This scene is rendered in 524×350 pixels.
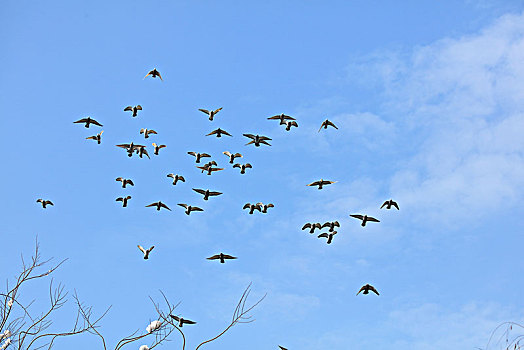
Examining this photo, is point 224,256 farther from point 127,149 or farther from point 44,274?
point 44,274

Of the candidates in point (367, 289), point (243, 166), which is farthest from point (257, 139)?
point (367, 289)

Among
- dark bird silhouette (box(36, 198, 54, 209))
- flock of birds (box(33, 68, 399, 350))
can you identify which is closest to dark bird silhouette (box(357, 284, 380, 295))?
flock of birds (box(33, 68, 399, 350))

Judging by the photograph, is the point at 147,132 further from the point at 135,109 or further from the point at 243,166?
the point at 243,166

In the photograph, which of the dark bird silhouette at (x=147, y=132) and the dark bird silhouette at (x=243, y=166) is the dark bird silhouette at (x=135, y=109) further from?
the dark bird silhouette at (x=243, y=166)

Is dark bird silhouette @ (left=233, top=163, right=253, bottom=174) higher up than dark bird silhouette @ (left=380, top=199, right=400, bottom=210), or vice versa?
dark bird silhouette @ (left=233, top=163, right=253, bottom=174)

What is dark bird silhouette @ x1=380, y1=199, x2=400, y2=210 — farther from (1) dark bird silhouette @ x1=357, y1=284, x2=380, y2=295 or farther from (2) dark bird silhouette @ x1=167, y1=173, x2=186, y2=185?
(2) dark bird silhouette @ x1=167, y1=173, x2=186, y2=185

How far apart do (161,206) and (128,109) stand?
473 cm

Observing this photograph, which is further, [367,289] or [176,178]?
[176,178]

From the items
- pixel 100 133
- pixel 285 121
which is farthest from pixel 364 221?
pixel 100 133

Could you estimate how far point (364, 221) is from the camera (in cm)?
2659

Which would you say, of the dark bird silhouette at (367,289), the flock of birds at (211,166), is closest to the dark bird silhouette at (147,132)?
the flock of birds at (211,166)

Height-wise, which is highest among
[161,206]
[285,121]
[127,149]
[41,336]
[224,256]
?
[285,121]

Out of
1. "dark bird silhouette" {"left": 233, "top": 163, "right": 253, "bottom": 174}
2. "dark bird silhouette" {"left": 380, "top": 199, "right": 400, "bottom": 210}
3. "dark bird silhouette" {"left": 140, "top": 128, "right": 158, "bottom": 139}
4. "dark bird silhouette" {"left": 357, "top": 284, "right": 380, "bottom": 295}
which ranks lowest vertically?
"dark bird silhouette" {"left": 357, "top": 284, "right": 380, "bottom": 295}

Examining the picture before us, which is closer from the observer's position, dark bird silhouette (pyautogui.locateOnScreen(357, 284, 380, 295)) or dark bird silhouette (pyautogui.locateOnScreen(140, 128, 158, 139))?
dark bird silhouette (pyautogui.locateOnScreen(357, 284, 380, 295))
